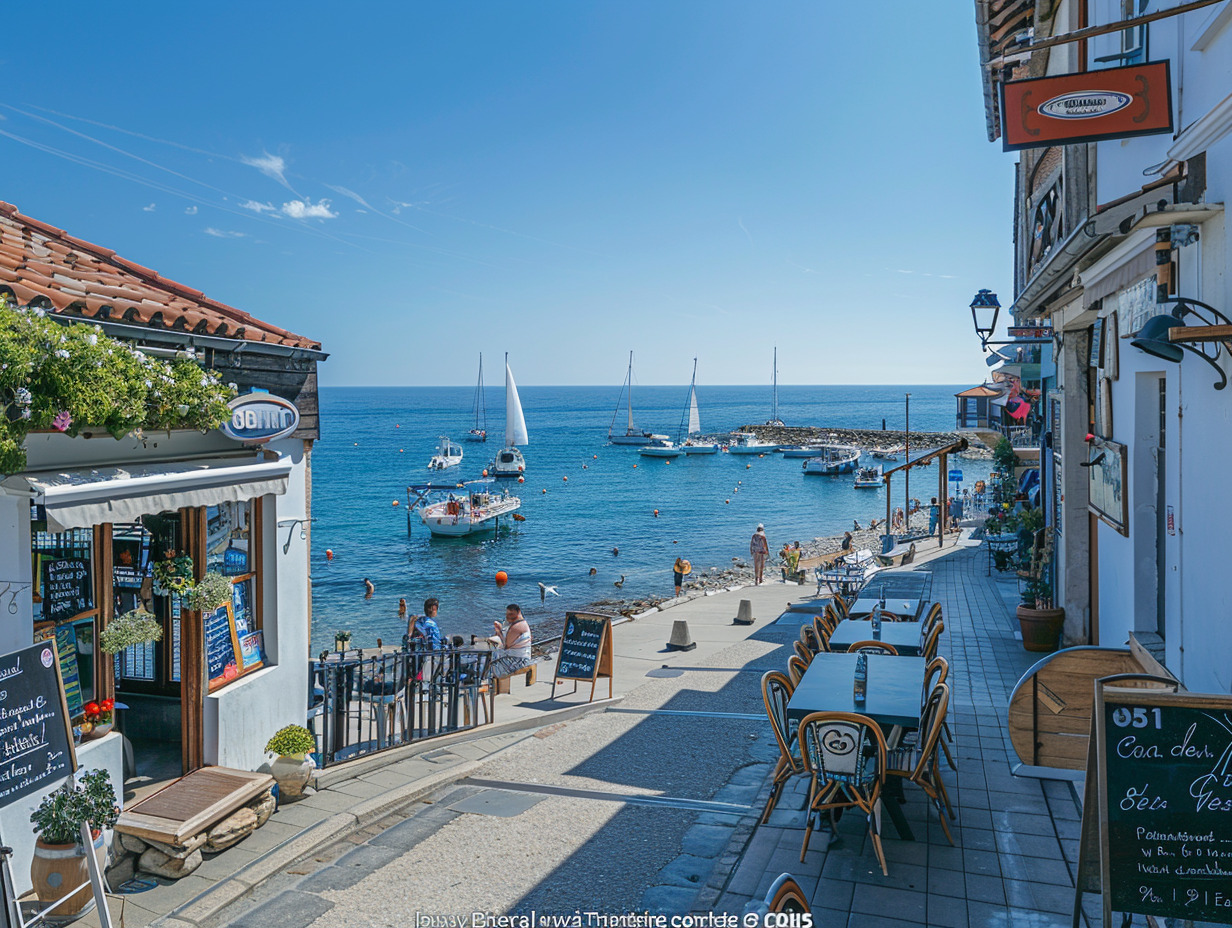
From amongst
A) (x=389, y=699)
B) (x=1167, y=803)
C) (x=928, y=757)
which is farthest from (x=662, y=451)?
(x=1167, y=803)

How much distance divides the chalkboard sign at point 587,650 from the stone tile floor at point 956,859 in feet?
14.9

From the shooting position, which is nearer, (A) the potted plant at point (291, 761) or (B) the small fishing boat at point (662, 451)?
(A) the potted plant at point (291, 761)

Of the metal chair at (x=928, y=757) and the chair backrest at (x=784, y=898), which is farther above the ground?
the chair backrest at (x=784, y=898)

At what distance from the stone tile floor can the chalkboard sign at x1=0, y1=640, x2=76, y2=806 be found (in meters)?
4.00

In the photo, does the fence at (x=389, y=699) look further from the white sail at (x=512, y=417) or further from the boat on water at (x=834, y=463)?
the boat on water at (x=834, y=463)

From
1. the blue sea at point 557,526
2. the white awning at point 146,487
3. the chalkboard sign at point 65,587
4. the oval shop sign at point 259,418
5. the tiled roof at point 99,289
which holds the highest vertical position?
the tiled roof at point 99,289

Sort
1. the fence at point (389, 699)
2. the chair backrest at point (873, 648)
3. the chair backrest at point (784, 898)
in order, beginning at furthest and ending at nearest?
the fence at point (389, 699) → the chair backrest at point (873, 648) → the chair backrest at point (784, 898)

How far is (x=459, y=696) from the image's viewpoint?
9.48 m

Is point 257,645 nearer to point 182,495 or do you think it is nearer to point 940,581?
point 182,495

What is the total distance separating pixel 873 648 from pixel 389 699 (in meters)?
5.36

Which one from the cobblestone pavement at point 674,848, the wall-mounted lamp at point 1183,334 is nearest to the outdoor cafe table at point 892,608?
the cobblestone pavement at point 674,848

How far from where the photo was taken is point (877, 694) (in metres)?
5.60

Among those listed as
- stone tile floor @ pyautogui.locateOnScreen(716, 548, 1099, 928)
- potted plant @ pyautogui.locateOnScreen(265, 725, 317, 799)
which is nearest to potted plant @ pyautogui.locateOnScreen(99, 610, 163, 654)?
potted plant @ pyautogui.locateOnScreen(265, 725, 317, 799)

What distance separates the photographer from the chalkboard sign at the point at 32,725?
15.3ft
